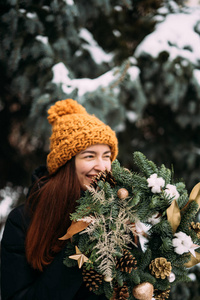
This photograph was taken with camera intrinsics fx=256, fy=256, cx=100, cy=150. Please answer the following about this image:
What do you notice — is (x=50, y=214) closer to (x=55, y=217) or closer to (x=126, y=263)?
(x=55, y=217)

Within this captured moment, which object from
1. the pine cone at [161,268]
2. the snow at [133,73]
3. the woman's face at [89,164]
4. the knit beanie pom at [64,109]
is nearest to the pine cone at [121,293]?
the pine cone at [161,268]

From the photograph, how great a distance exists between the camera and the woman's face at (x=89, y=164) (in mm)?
1436

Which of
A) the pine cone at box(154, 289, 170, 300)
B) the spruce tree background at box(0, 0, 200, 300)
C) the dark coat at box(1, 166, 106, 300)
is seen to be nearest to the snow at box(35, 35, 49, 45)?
the spruce tree background at box(0, 0, 200, 300)

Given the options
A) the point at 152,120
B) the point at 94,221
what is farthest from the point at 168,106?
the point at 94,221

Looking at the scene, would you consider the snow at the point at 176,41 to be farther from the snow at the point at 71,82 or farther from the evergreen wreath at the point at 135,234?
the evergreen wreath at the point at 135,234

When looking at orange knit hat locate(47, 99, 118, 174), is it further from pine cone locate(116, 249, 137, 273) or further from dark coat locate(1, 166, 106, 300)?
pine cone locate(116, 249, 137, 273)

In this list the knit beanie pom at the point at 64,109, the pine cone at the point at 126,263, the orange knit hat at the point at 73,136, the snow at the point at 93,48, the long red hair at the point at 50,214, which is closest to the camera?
the pine cone at the point at 126,263

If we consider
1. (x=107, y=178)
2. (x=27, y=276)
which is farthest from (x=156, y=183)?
(x=27, y=276)

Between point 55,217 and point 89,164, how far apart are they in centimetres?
34

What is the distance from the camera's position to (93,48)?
7.43 feet

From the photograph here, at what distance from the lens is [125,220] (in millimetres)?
1042

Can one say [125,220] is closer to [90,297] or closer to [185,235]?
[185,235]

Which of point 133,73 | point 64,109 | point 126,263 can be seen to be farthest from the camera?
point 133,73

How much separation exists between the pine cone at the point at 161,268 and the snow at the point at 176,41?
1.70m
